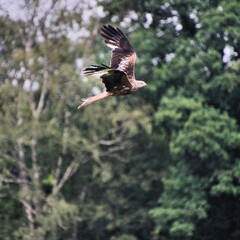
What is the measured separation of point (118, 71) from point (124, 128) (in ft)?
48.8

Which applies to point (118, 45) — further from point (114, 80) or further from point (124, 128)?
point (124, 128)

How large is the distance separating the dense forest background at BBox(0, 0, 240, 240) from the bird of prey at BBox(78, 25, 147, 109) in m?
10.3

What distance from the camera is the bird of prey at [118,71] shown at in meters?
10.2

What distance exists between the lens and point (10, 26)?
80.0ft

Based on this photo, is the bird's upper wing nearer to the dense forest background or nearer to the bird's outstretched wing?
the bird's outstretched wing

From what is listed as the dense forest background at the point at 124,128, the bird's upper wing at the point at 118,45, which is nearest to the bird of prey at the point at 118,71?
the bird's upper wing at the point at 118,45

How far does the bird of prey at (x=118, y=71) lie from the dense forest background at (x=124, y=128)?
405 inches

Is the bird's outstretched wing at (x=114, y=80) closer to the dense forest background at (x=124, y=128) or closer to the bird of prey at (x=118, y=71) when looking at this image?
the bird of prey at (x=118, y=71)

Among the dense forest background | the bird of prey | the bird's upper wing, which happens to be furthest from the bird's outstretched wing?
the dense forest background

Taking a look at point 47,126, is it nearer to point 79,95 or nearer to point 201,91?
point 79,95

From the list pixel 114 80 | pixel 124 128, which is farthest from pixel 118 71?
pixel 124 128

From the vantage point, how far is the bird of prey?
33.5ft

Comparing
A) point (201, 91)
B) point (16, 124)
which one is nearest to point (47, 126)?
point (16, 124)

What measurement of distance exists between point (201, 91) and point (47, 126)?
166 inches
